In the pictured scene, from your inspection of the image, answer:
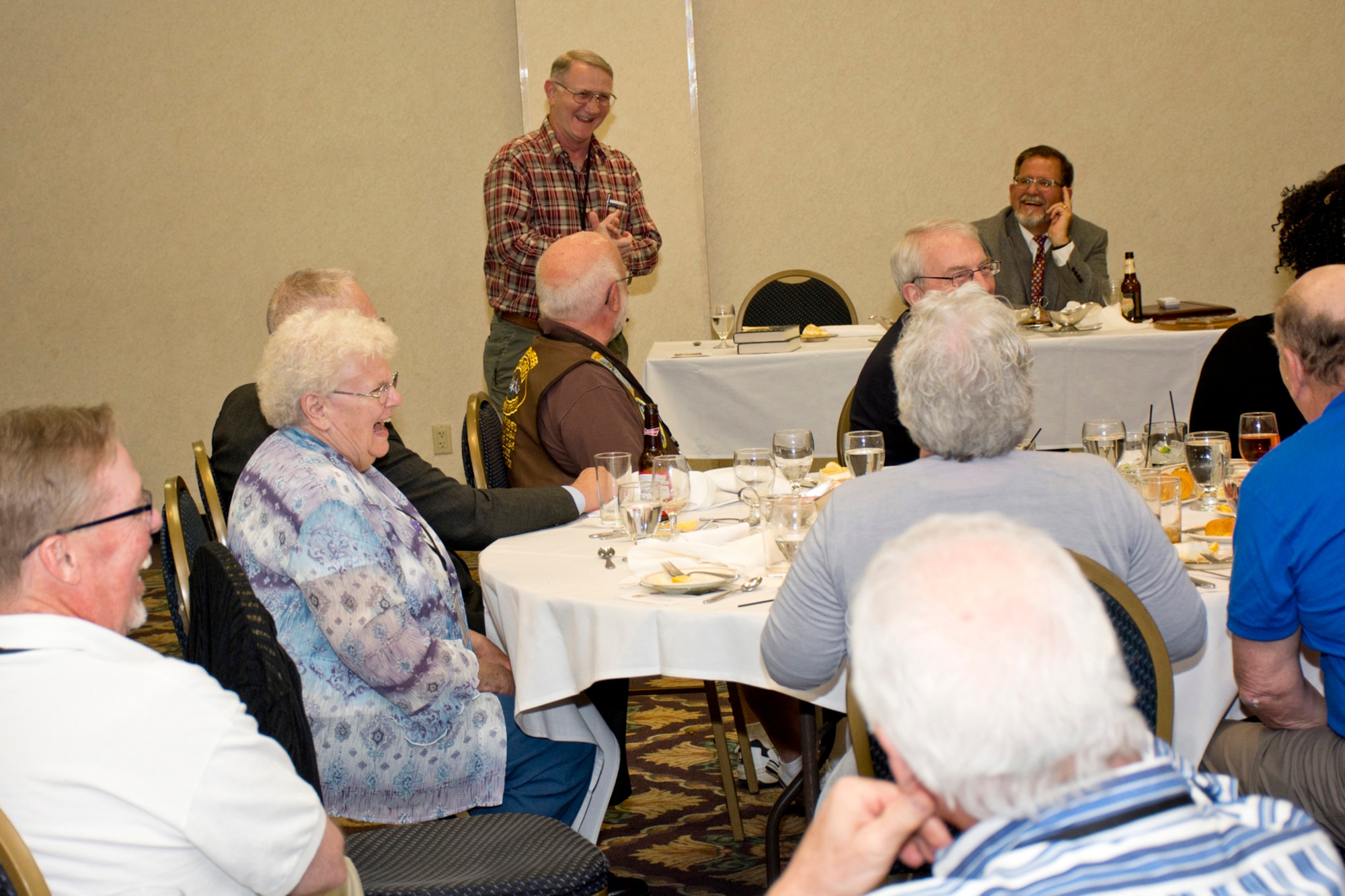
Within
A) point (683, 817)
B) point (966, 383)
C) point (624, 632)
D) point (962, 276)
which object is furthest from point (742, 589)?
point (962, 276)

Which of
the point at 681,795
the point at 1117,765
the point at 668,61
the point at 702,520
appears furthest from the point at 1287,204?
the point at 668,61

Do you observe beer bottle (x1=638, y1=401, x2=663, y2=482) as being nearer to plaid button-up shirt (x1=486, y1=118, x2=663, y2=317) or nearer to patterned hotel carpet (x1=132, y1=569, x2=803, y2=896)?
patterned hotel carpet (x1=132, y1=569, x2=803, y2=896)

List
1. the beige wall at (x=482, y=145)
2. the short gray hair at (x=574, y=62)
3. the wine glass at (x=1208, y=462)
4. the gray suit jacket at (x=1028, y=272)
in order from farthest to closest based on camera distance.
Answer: the beige wall at (x=482, y=145)
the gray suit jacket at (x=1028, y=272)
the short gray hair at (x=574, y=62)
the wine glass at (x=1208, y=462)

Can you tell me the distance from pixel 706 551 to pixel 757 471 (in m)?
0.24

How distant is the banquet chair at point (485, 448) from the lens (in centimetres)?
337

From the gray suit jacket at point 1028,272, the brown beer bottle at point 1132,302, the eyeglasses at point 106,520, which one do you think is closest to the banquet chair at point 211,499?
the eyeglasses at point 106,520

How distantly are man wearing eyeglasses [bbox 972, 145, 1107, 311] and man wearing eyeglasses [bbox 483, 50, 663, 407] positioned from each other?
1.59 m

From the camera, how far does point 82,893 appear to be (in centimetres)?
117

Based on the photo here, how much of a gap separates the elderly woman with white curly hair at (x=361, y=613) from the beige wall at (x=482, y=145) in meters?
4.11

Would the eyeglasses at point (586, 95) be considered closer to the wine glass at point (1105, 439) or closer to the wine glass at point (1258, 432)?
the wine glass at point (1105, 439)

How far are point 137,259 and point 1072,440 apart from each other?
485 centimetres

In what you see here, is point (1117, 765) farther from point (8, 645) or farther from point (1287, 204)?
point (1287, 204)

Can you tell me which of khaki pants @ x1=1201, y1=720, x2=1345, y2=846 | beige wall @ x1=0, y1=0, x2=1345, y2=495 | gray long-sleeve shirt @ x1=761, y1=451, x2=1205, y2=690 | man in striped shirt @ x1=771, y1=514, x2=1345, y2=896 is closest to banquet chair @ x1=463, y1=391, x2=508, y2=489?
gray long-sleeve shirt @ x1=761, y1=451, x2=1205, y2=690

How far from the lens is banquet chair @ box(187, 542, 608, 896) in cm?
153
